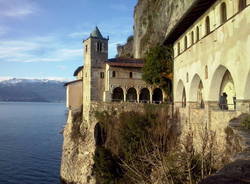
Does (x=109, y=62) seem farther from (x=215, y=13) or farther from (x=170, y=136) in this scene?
(x=215, y=13)

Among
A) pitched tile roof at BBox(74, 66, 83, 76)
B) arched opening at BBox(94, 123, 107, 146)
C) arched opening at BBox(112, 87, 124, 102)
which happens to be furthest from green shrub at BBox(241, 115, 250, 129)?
pitched tile roof at BBox(74, 66, 83, 76)

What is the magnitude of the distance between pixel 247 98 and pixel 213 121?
357 centimetres

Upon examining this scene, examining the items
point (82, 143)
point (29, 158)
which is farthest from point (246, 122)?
point (29, 158)

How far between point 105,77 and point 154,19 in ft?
60.8

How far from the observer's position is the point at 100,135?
2958cm

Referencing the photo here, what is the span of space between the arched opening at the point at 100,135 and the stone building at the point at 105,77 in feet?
14.1

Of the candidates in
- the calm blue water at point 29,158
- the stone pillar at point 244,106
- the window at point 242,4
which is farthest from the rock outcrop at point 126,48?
the stone pillar at point 244,106

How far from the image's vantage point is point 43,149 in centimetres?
4644

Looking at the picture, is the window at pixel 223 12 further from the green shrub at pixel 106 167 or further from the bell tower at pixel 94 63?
the bell tower at pixel 94 63

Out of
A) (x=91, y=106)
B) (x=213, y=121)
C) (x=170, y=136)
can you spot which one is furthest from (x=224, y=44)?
(x=91, y=106)

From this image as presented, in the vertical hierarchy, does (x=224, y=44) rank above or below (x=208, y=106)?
above

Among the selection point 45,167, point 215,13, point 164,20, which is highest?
point 164,20

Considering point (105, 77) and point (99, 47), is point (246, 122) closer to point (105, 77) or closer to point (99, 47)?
point (105, 77)

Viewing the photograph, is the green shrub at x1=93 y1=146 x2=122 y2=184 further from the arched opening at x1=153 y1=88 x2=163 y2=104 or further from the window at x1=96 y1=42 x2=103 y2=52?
the arched opening at x1=153 y1=88 x2=163 y2=104
